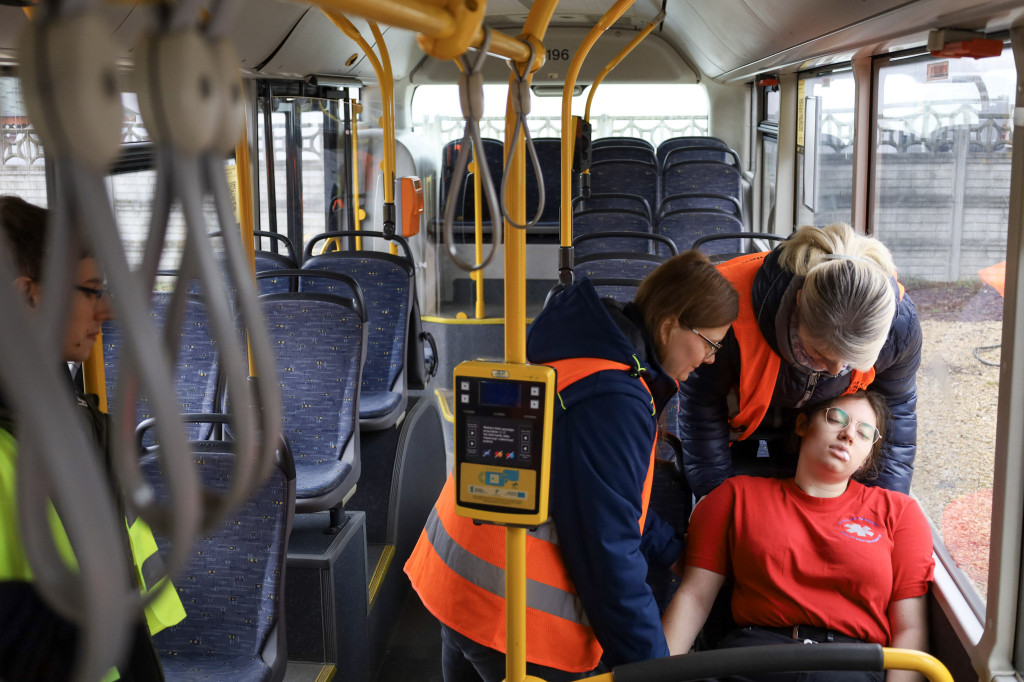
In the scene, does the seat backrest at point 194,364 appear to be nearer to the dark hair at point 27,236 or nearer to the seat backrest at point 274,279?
the seat backrest at point 274,279

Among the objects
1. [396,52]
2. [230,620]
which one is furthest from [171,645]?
[396,52]

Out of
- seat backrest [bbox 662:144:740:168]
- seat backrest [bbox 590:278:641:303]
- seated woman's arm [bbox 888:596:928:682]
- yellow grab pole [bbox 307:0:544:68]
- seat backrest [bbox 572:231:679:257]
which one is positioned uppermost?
seat backrest [bbox 662:144:740:168]

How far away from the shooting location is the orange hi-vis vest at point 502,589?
1855 millimetres

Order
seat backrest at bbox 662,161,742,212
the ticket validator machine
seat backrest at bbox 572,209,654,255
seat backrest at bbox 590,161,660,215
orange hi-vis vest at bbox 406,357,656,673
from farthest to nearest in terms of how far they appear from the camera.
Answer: seat backrest at bbox 590,161,660,215 < seat backrest at bbox 662,161,742,212 < seat backrest at bbox 572,209,654,255 < orange hi-vis vest at bbox 406,357,656,673 < the ticket validator machine

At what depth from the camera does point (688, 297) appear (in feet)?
6.15

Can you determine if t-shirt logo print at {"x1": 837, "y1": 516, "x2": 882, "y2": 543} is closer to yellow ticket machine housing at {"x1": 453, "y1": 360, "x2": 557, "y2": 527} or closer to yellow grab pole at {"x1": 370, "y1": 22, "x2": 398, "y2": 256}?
yellow ticket machine housing at {"x1": 453, "y1": 360, "x2": 557, "y2": 527}

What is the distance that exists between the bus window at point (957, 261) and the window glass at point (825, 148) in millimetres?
815

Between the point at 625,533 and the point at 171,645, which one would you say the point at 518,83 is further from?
the point at 171,645

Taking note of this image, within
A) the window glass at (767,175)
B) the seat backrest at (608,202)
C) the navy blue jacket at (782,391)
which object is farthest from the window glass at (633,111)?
the navy blue jacket at (782,391)

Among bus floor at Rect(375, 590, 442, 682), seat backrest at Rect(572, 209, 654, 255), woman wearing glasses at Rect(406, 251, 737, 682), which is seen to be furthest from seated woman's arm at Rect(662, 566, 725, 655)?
seat backrest at Rect(572, 209, 654, 255)

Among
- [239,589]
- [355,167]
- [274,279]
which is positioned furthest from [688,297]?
[355,167]

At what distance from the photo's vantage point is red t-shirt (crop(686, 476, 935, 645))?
2303 mm

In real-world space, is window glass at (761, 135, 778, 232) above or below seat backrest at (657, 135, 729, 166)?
below

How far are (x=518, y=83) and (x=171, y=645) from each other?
1842 mm
